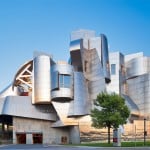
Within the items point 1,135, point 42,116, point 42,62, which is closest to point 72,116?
point 42,116

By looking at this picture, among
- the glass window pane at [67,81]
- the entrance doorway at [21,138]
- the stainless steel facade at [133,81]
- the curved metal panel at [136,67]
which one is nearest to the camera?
the glass window pane at [67,81]

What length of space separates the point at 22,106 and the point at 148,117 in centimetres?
2794

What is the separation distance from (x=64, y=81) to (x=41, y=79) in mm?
5569

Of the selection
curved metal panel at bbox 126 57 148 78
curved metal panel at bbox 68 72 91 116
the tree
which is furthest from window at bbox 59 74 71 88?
the tree

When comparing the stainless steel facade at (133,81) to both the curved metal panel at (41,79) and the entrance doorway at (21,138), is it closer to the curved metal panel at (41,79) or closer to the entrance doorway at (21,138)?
the curved metal panel at (41,79)

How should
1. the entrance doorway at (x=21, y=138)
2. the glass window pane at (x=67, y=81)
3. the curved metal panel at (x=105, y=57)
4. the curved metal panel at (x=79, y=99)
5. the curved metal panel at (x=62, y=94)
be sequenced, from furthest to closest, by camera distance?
the curved metal panel at (x=105, y=57), the entrance doorway at (x=21, y=138), the curved metal panel at (x=79, y=99), the glass window pane at (x=67, y=81), the curved metal panel at (x=62, y=94)

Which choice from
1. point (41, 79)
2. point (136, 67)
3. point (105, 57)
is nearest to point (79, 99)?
point (41, 79)

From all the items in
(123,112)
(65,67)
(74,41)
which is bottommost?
(123,112)

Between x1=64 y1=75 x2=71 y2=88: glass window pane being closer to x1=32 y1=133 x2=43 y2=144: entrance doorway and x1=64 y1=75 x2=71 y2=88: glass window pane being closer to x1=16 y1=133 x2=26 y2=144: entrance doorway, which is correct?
x1=32 y1=133 x2=43 y2=144: entrance doorway

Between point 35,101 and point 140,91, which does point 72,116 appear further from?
point 140,91

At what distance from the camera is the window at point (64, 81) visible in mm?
73625

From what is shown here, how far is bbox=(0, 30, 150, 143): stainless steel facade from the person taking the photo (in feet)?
244

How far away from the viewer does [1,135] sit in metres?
86.7

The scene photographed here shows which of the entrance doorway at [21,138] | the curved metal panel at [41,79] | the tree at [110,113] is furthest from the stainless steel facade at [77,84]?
the tree at [110,113]
